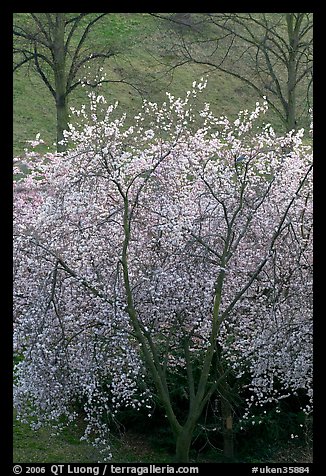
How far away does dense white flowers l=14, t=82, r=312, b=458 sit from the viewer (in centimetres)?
614

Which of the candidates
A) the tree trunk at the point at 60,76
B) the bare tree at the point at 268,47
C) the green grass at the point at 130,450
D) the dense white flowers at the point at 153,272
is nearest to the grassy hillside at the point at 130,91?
the bare tree at the point at 268,47

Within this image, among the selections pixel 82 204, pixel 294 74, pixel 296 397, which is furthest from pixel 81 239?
pixel 294 74

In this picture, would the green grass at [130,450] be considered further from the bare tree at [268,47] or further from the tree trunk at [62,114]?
the tree trunk at [62,114]

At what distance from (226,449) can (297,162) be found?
352 cm

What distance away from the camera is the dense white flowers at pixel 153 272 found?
6.14 metres

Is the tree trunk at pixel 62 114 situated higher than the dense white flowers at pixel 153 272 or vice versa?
the tree trunk at pixel 62 114

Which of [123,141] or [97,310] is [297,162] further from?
[97,310]

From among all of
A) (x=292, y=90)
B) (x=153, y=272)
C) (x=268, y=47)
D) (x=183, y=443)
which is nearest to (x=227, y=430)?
(x=183, y=443)

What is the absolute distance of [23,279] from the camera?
724cm

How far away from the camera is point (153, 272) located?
6.25m

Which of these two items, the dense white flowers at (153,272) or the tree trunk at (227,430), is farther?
the tree trunk at (227,430)

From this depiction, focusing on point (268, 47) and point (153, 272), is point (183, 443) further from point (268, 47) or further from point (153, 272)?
point (268, 47)

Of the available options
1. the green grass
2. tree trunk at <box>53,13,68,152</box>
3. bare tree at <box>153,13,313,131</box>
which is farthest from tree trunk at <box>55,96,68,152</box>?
the green grass
